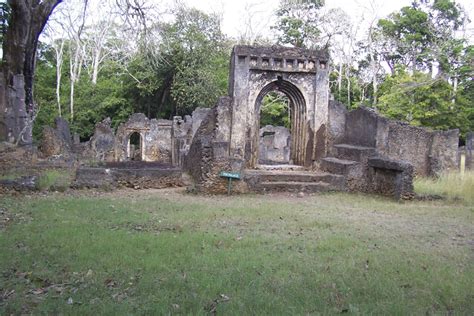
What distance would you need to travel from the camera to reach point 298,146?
15.8 m

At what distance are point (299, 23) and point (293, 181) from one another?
81.5ft

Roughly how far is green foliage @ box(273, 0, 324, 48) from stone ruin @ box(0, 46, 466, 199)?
2025 centimetres

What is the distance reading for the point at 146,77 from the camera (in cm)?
3177

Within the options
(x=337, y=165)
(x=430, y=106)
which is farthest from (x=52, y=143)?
(x=430, y=106)

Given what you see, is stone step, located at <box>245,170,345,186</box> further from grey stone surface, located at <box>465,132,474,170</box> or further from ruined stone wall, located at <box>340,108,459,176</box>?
grey stone surface, located at <box>465,132,474,170</box>

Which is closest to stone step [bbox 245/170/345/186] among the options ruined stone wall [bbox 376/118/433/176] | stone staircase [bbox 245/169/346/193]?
stone staircase [bbox 245/169/346/193]

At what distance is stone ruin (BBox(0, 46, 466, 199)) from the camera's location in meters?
12.2

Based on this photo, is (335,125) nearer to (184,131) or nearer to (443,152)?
(443,152)

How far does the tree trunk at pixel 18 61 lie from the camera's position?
572 inches

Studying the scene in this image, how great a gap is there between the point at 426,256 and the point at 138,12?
14893mm

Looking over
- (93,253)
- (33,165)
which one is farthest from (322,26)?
(93,253)

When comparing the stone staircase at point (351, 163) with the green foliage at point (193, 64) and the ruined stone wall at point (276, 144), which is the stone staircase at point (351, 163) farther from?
the green foliage at point (193, 64)

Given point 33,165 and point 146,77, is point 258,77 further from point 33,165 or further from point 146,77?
point 146,77

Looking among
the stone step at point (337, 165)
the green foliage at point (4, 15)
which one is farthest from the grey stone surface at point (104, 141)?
the stone step at point (337, 165)
